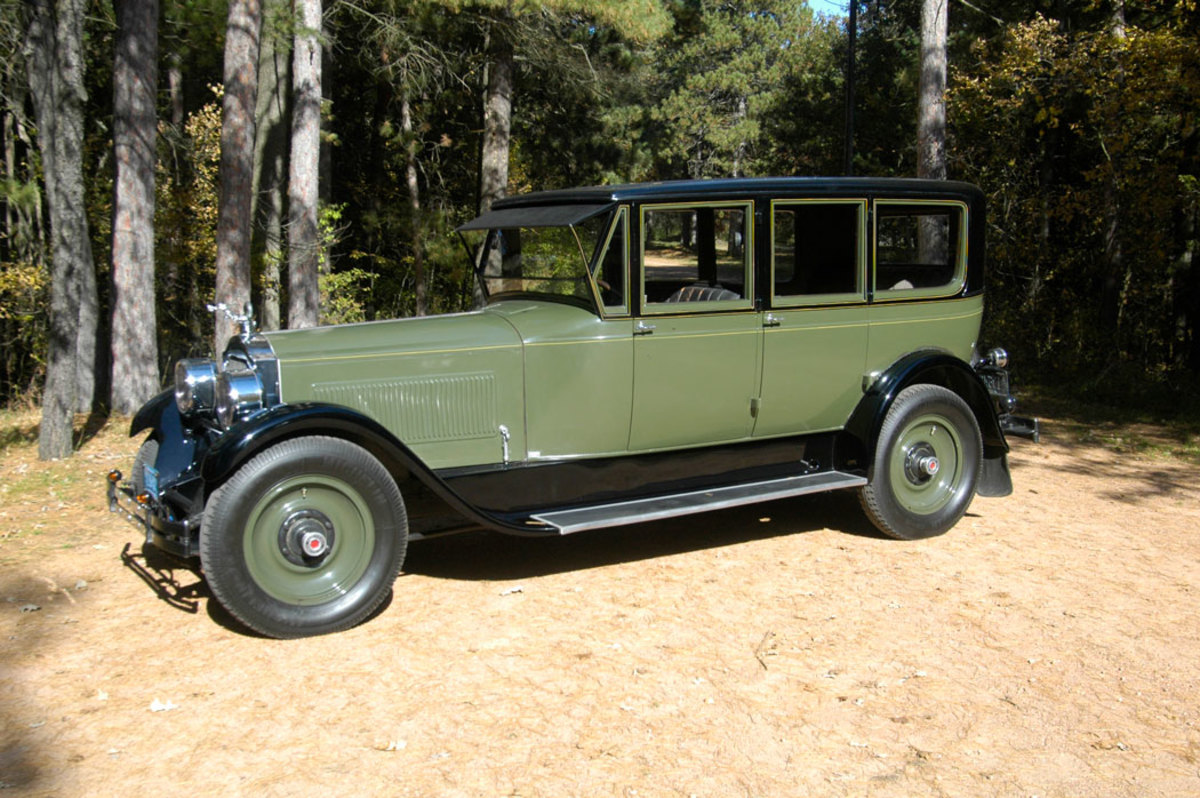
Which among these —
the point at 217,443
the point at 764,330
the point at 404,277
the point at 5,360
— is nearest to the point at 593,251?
the point at 764,330

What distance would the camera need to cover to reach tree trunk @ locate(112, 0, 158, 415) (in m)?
9.83

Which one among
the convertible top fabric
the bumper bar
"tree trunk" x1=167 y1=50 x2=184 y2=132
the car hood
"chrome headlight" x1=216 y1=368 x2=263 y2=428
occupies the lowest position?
the bumper bar

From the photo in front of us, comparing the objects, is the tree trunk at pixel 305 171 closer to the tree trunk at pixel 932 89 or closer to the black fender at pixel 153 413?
the black fender at pixel 153 413

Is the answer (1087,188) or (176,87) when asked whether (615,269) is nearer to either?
(1087,188)

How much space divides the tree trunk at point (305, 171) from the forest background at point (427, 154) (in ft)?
0.12

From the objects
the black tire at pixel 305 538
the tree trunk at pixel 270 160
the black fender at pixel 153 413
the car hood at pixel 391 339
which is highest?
the tree trunk at pixel 270 160

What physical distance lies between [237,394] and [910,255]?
14.6 feet

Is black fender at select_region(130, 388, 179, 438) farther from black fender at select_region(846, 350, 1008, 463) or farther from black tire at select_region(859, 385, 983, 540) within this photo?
black tire at select_region(859, 385, 983, 540)

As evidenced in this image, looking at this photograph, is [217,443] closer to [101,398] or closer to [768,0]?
[101,398]

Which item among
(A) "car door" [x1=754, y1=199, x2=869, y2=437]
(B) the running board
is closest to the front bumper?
(B) the running board

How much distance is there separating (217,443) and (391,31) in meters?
10.8

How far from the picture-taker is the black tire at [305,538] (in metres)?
4.27

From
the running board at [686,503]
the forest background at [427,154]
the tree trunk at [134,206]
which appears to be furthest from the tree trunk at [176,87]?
the running board at [686,503]

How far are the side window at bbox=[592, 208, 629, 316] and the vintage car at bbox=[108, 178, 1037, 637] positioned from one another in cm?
1
